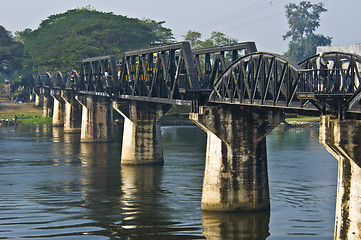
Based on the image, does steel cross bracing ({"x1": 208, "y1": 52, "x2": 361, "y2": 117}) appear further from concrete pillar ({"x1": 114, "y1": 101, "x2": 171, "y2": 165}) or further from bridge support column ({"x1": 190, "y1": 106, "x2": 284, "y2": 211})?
concrete pillar ({"x1": 114, "y1": 101, "x2": 171, "y2": 165})

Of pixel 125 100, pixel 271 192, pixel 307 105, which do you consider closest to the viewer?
pixel 307 105

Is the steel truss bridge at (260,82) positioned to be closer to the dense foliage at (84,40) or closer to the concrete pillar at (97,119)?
the concrete pillar at (97,119)

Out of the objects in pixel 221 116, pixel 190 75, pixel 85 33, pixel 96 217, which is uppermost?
pixel 85 33

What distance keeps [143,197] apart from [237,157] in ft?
43.2

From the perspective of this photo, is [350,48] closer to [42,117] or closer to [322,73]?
[322,73]

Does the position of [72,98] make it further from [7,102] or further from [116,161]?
[7,102]

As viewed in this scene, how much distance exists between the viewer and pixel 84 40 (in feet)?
536

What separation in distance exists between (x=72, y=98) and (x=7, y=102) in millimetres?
66907

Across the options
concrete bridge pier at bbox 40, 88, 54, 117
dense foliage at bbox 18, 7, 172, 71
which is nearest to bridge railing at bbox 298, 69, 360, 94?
dense foliage at bbox 18, 7, 172, 71

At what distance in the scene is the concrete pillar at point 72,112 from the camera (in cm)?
12444

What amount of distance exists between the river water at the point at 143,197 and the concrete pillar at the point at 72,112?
26.6 meters

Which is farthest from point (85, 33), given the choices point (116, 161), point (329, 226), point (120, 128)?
point (329, 226)

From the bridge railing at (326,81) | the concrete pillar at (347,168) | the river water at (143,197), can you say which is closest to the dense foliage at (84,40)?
the river water at (143,197)

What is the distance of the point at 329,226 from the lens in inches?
1722
